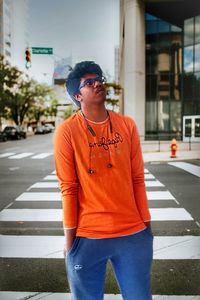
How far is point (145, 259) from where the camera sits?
72.6 inches

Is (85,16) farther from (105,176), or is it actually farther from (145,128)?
(145,128)

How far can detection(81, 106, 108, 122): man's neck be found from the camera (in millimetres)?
1823

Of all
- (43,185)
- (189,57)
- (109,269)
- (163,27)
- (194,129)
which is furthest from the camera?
(163,27)

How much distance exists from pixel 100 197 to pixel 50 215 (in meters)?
4.52

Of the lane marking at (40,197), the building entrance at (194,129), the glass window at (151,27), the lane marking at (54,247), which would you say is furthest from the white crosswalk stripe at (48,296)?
the glass window at (151,27)

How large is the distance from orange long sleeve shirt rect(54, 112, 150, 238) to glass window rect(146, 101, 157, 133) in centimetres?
2273

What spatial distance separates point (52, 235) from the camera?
16.5ft

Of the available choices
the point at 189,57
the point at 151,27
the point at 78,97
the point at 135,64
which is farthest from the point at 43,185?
the point at 151,27

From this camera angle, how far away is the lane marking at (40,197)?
24.3ft

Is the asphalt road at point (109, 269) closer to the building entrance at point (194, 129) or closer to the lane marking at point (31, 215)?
the lane marking at point (31, 215)

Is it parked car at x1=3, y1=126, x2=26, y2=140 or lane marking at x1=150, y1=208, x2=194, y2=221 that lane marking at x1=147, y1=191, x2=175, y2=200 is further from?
parked car at x1=3, y1=126, x2=26, y2=140

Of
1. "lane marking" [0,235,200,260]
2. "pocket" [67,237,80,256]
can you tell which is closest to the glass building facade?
"lane marking" [0,235,200,260]

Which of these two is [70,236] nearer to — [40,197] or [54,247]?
[54,247]

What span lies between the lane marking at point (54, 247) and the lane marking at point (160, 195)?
240 centimetres
